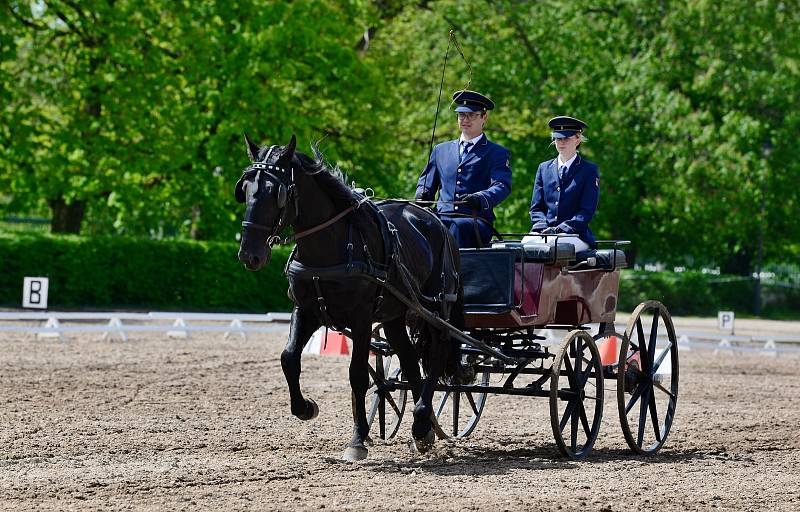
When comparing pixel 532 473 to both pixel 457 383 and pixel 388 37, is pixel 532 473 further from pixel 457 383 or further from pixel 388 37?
pixel 388 37

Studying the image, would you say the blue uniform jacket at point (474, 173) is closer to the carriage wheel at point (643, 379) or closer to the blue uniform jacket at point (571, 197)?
the blue uniform jacket at point (571, 197)

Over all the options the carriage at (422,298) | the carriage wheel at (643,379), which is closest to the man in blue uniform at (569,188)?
the carriage at (422,298)

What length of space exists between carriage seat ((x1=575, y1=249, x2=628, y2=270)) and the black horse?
4.74 feet

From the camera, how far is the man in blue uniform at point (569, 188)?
31.7 feet

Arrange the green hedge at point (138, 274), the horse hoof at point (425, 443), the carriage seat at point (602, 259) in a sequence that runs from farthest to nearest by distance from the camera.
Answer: the green hedge at point (138, 274), the carriage seat at point (602, 259), the horse hoof at point (425, 443)

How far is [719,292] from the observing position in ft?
122

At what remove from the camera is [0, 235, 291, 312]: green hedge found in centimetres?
2625

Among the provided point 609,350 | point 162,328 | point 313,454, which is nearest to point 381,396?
point 313,454

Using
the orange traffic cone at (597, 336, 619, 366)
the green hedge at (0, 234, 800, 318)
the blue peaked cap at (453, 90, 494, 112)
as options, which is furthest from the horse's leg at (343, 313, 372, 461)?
the green hedge at (0, 234, 800, 318)

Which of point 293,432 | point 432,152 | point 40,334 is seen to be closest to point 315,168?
point 432,152

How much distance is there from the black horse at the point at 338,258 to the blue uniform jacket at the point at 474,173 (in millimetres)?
810

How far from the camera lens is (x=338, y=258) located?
7758mm

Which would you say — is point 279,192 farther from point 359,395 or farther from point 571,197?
point 571,197

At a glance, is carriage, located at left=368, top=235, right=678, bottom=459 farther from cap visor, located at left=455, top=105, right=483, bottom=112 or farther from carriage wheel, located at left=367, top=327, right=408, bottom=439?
cap visor, located at left=455, top=105, right=483, bottom=112
